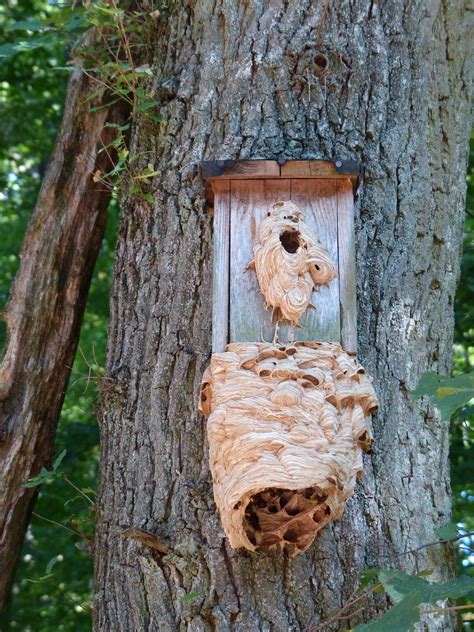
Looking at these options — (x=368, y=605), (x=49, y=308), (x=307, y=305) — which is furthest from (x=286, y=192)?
(x=49, y=308)

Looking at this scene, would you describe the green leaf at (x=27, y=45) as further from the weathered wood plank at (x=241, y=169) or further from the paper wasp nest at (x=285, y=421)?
the paper wasp nest at (x=285, y=421)

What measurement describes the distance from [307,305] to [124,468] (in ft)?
2.63

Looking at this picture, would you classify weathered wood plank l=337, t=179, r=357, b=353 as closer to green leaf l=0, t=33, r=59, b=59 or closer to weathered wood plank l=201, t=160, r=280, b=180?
weathered wood plank l=201, t=160, r=280, b=180

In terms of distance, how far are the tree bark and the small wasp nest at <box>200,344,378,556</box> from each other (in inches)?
66.0

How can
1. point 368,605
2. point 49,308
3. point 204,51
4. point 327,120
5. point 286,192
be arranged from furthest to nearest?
point 49,308 → point 204,51 → point 327,120 → point 286,192 → point 368,605

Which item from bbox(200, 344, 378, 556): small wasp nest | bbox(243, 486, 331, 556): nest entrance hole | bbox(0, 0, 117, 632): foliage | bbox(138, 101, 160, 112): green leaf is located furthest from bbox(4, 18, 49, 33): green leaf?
bbox(243, 486, 331, 556): nest entrance hole

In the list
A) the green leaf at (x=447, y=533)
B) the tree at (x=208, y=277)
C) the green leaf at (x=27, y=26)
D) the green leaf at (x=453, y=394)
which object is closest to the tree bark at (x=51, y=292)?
the green leaf at (x=27, y=26)

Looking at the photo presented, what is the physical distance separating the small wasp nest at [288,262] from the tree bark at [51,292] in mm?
1629

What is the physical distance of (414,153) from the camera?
3420 mm

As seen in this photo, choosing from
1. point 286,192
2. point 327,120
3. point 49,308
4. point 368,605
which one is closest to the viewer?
point 368,605

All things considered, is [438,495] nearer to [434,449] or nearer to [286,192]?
[434,449]

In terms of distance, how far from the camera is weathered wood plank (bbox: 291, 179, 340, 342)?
277 centimetres

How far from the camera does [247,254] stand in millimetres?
2893

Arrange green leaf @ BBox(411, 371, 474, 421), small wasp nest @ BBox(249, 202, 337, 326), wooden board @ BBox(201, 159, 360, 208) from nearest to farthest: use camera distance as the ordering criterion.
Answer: green leaf @ BBox(411, 371, 474, 421) → small wasp nest @ BBox(249, 202, 337, 326) → wooden board @ BBox(201, 159, 360, 208)
